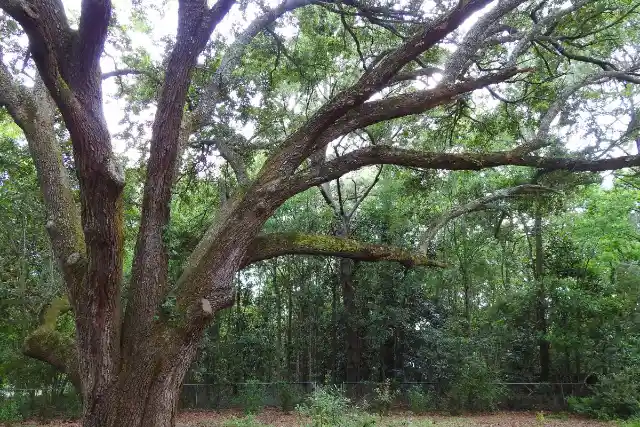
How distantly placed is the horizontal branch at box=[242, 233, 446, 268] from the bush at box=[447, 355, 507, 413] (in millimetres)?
8347

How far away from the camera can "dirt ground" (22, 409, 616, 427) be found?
9.73m

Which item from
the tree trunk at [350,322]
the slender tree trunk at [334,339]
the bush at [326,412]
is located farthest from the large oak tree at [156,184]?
the slender tree trunk at [334,339]

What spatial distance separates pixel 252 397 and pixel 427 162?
919 centimetres

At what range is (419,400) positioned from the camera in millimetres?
12617

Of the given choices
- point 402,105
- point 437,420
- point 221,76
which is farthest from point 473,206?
point 437,420

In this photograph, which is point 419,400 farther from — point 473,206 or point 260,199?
point 260,199

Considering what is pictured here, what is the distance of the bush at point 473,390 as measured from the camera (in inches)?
494

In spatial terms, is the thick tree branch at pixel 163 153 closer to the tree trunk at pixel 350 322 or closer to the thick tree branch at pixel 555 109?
the thick tree branch at pixel 555 109

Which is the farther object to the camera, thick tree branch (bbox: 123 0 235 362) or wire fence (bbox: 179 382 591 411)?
wire fence (bbox: 179 382 591 411)

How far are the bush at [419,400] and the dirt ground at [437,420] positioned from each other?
601 mm

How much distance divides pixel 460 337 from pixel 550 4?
29.1 ft

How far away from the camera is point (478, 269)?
16594mm

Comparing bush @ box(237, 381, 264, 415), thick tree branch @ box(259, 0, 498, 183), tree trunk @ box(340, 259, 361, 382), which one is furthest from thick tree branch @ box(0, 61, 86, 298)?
tree trunk @ box(340, 259, 361, 382)

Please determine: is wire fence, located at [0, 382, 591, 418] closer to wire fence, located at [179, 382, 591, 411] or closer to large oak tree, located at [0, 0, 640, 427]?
wire fence, located at [179, 382, 591, 411]
